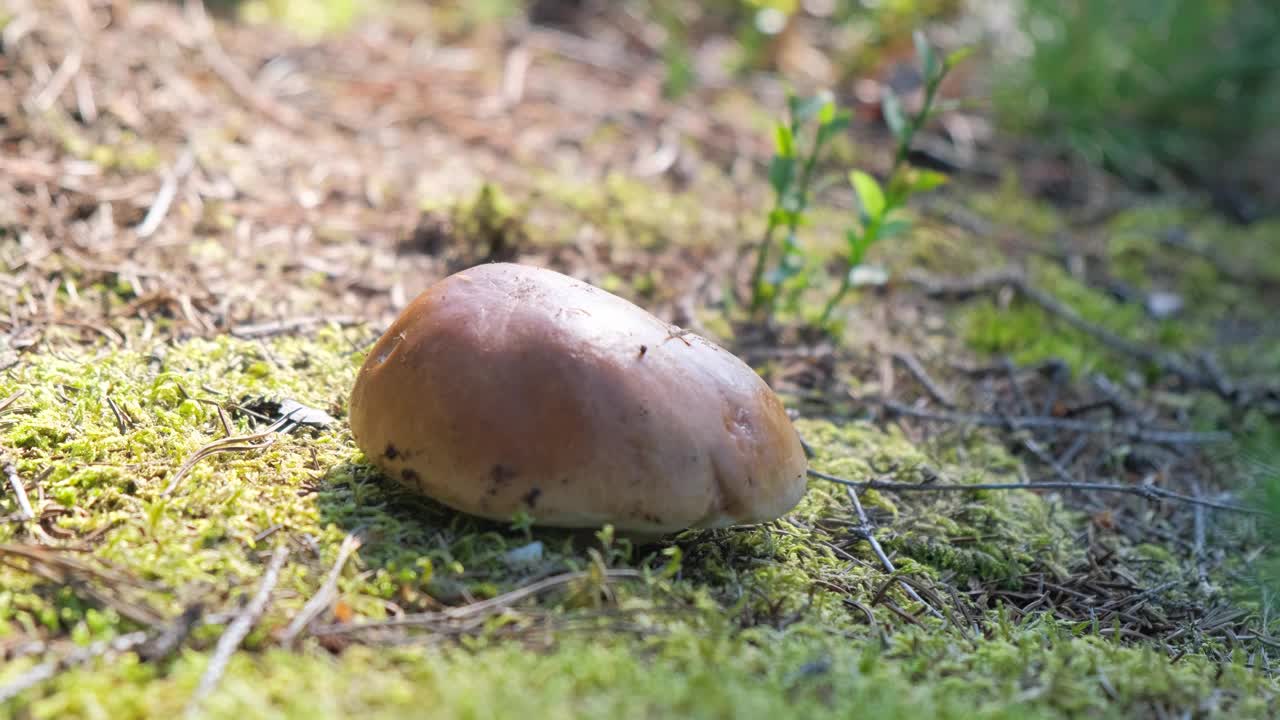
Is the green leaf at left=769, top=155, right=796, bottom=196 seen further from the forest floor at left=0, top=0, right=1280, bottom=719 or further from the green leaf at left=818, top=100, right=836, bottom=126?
the forest floor at left=0, top=0, right=1280, bottom=719

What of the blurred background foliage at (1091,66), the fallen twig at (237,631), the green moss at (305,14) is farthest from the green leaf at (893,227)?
the green moss at (305,14)

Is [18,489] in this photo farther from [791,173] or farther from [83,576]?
[791,173]

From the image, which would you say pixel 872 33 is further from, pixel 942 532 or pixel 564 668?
pixel 564 668

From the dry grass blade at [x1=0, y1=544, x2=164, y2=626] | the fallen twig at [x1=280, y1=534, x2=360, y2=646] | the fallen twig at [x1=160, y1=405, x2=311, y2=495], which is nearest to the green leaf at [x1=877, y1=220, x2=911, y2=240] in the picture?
the fallen twig at [x1=160, y1=405, x2=311, y2=495]

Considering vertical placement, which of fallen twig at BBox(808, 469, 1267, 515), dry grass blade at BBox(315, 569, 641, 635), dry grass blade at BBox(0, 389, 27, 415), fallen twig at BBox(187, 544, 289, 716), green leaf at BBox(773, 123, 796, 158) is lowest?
fallen twig at BBox(808, 469, 1267, 515)

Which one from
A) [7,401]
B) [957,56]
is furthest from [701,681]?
[957,56]
